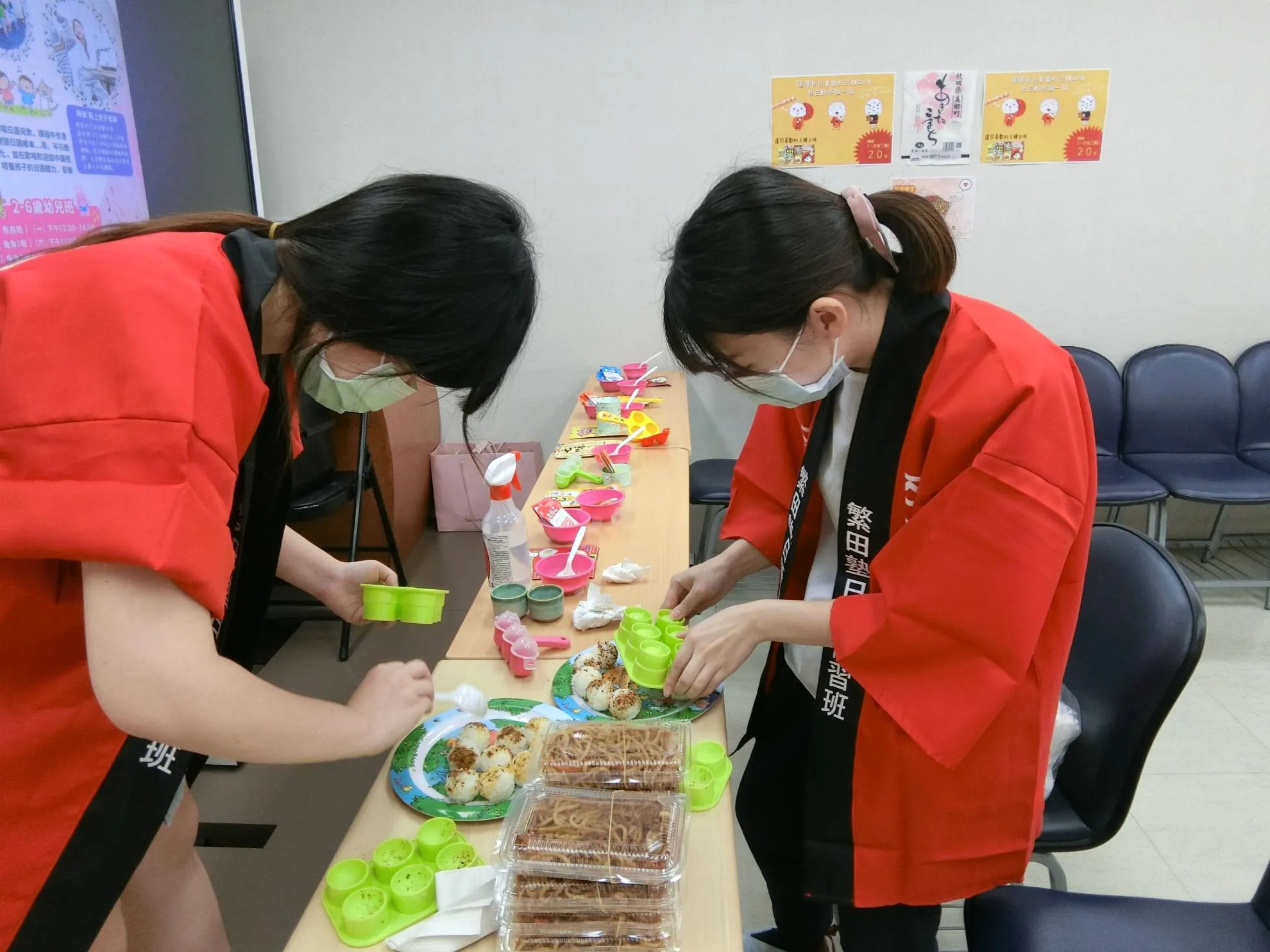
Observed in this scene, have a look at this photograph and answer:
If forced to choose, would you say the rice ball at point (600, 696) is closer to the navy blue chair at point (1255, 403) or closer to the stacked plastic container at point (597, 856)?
the stacked plastic container at point (597, 856)

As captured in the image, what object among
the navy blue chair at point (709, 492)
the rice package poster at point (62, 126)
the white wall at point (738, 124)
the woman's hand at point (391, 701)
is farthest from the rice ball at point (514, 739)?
the white wall at point (738, 124)

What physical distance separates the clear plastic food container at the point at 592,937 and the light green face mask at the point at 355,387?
2.02 ft

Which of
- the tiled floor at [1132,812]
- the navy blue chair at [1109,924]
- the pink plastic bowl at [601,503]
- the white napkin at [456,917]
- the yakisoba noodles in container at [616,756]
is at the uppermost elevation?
the yakisoba noodles in container at [616,756]

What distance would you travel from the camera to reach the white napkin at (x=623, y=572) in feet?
5.05

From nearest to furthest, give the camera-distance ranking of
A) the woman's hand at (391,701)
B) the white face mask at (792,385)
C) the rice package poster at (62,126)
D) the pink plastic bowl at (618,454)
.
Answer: the woman's hand at (391,701) → the white face mask at (792,385) → the rice package poster at (62,126) → the pink plastic bowl at (618,454)

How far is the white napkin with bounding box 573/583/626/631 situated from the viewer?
1.35 m

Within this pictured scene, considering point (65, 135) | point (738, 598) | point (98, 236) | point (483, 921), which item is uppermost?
point (65, 135)

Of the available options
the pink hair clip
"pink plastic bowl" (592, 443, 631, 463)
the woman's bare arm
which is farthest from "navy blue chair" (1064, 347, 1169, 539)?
the woman's bare arm

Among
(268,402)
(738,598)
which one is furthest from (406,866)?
(738,598)

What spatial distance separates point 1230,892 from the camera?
177cm

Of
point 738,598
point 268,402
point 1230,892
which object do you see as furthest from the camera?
point 738,598

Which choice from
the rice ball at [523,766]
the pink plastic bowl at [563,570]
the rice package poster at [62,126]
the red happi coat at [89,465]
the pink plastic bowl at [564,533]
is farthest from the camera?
the rice package poster at [62,126]

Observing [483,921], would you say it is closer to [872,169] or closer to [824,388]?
[824,388]

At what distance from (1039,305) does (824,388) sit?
267 centimetres
